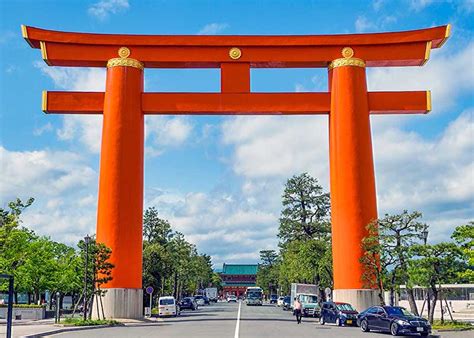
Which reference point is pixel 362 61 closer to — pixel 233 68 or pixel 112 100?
pixel 233 68

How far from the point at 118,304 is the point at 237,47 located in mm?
17046

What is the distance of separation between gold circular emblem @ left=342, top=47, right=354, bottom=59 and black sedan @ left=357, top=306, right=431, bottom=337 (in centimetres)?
1657

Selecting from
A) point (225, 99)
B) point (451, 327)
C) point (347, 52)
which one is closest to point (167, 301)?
point (225, 99)

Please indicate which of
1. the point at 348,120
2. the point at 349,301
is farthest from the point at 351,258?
the point at 348,120

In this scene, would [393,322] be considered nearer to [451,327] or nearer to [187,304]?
[451,327]

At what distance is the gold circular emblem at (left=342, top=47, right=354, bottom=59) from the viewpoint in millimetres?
38006

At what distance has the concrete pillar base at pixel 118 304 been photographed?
117 ft

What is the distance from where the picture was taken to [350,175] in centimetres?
3659

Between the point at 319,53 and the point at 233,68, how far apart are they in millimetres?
5456

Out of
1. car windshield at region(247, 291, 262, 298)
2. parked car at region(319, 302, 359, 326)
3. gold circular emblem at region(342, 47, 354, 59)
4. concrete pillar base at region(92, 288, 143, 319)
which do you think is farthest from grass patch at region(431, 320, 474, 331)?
car windshield at region(247, 291, 262, 298)

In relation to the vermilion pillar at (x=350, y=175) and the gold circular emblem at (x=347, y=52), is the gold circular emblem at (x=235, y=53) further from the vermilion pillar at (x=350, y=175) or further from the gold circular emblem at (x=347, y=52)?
the gold circular emblem at (x=347, y=52)

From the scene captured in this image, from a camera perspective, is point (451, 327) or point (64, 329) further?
point (451, 327)

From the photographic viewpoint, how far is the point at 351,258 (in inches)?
1407

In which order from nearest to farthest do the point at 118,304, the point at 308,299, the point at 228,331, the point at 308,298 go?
the point at 228,331, the point at 118,304, the point at 308,299, the point at 308,298
